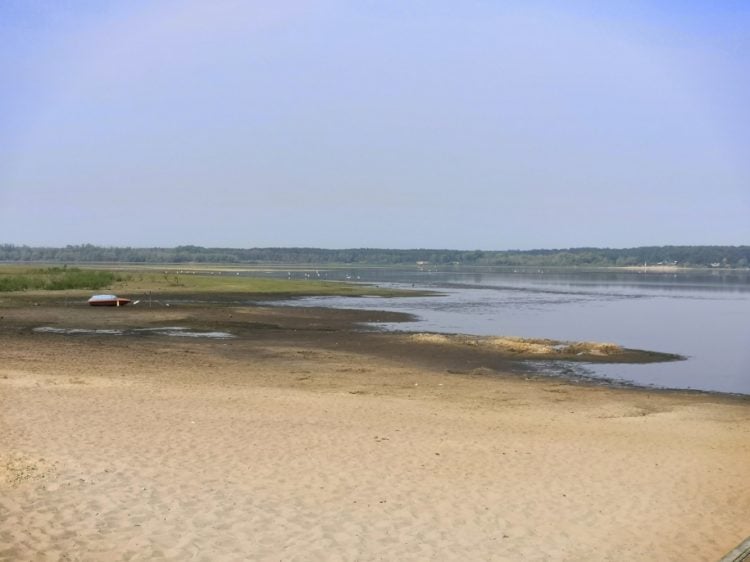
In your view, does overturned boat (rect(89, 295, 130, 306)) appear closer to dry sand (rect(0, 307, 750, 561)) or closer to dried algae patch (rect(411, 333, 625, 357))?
dried algae patch (rect(411, 333, 625, 357))

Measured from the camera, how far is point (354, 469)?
1105 cm

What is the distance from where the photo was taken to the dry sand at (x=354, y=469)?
327 inches

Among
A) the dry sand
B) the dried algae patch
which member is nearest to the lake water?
the dried algae patch

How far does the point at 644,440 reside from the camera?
14281mm

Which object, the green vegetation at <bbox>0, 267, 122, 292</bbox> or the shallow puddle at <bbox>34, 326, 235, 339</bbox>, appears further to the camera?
the green vegetation at <bbox>0, 267, 122, 292</bbox>

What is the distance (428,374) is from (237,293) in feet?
149

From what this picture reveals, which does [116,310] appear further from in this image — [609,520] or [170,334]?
[609,520]

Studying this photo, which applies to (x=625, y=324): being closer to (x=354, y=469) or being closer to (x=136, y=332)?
(x=136, y=332)

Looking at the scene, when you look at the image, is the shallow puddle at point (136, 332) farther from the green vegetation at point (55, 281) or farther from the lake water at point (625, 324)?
the green vegetation at point (55, 281)

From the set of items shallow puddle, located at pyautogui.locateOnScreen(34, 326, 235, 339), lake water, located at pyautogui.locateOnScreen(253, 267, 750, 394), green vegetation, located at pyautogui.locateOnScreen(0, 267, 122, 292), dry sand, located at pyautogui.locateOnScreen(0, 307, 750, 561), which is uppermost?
green vegetation, located at pyautogui.locateOnScreen(0, 267, 122, 292)

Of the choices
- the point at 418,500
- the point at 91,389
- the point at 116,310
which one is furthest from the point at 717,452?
the point at 116,310

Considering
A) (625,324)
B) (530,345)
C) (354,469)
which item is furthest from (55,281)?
(354,469)

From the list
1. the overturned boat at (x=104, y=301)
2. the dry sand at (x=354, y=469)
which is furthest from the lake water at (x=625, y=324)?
the overturned boat at (x=104, y=301)

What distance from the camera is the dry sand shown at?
27.2ft
